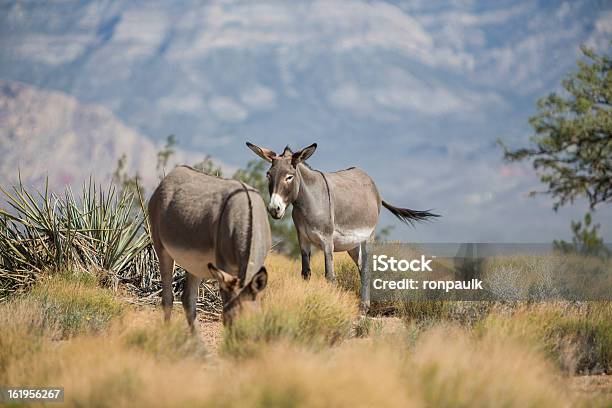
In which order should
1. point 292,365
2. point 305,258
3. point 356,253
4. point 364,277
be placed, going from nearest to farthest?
point 292,365 → point 305,258 → point 364,277 → point 356,253

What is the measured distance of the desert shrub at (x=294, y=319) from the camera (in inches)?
259

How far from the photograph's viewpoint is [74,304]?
411 inches

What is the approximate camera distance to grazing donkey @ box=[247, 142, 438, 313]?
1016cm

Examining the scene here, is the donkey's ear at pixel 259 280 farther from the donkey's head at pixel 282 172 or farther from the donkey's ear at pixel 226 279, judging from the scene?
the donkey's head at pixel 282 172

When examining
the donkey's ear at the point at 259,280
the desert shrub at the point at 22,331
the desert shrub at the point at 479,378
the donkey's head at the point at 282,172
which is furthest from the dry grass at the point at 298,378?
the donkey's head at the point at 282,172

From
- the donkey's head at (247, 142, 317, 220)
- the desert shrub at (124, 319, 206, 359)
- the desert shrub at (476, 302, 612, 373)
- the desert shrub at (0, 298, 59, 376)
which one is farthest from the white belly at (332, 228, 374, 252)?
the desert shrub at (124, 319, 206, 359)

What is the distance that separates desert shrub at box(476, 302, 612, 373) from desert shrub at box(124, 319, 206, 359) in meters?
3.46

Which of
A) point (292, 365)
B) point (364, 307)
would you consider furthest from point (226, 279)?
point (364, 307)

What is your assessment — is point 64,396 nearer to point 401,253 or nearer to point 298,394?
point 298,394

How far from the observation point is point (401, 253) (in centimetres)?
1512

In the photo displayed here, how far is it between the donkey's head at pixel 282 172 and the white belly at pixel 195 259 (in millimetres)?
1632

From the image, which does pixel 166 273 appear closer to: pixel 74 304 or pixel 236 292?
pixel 74 304

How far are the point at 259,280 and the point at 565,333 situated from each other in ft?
17.2

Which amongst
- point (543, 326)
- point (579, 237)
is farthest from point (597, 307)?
point (579, 237)
